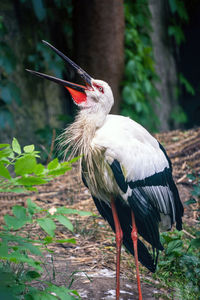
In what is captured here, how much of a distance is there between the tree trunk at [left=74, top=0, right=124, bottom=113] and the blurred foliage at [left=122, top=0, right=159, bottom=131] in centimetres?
14

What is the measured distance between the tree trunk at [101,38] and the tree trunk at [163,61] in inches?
80.1

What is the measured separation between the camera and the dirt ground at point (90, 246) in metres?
2.49

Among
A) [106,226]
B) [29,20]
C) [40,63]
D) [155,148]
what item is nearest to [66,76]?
[40,63]

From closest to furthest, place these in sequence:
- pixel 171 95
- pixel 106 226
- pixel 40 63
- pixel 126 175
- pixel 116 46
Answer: pixel 126 175 → pixel 106 226 → pixel 116 46 → pixel 40 63 → pixel 171 95

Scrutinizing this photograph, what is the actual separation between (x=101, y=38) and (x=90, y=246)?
3.02 metres

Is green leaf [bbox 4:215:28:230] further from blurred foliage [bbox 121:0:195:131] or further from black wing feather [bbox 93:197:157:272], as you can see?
blurred foliage [bbox 121:0:195:131]

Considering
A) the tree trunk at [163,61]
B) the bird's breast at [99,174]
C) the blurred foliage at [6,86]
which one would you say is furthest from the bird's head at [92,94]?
the tree trunk at [163,61]

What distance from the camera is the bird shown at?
2299mm

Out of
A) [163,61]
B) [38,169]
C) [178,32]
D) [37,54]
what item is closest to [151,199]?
[38,169]

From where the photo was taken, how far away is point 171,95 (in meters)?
7.55

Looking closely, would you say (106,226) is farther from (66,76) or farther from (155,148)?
(66,76)

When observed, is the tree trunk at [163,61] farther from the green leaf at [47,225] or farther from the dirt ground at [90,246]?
the green leaf at [47,225]

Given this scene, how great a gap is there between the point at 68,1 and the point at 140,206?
4.30 meters

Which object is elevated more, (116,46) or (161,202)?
(116,46)
